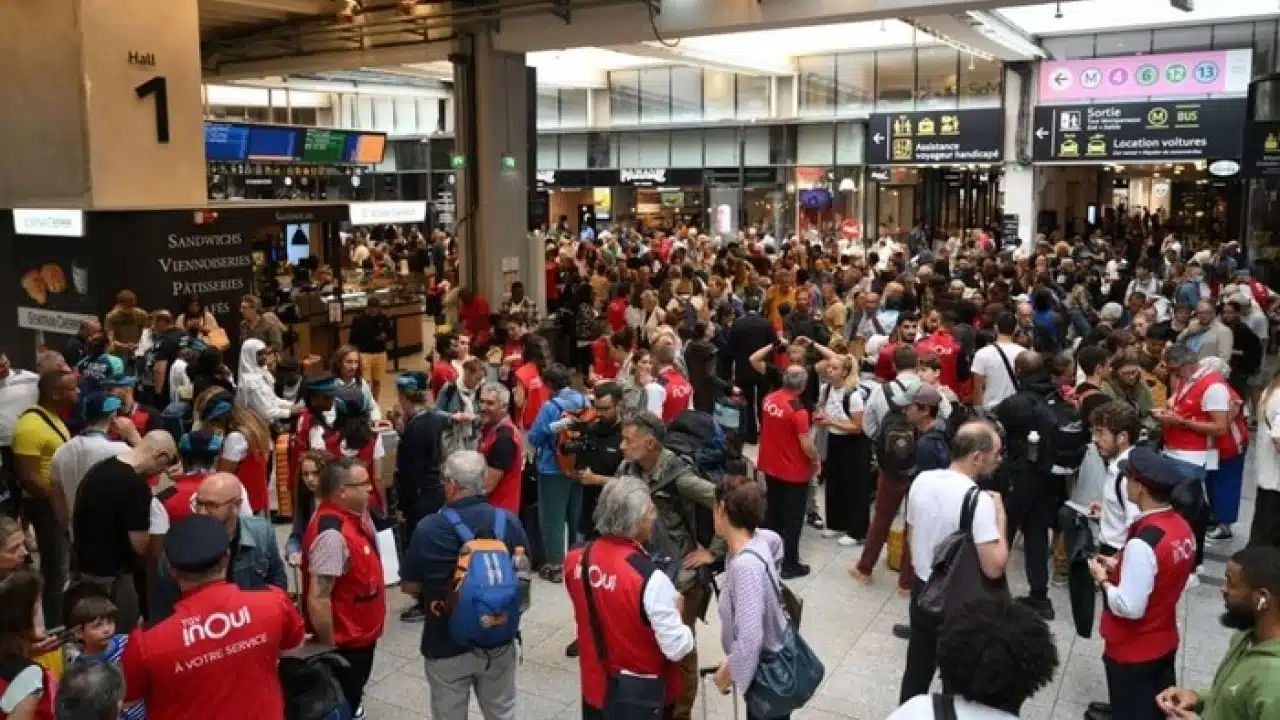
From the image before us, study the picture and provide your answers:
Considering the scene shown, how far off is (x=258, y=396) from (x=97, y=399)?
2525 millimetres

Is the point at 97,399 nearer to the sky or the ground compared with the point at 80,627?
nearer to the sky

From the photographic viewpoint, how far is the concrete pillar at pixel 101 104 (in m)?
12.2

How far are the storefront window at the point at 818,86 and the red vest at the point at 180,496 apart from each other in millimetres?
22667

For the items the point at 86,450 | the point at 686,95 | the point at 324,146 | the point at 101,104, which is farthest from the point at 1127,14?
the point at 86,450

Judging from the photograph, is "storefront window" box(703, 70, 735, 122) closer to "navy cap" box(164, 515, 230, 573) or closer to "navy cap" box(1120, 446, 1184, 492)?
"navy cap" box(1120, 446, 1184, 492)

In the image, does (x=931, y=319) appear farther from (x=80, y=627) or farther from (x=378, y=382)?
(x=80, y=627)

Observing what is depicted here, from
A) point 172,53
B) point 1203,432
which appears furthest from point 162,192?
point 1203,432

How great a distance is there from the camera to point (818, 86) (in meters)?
25.8

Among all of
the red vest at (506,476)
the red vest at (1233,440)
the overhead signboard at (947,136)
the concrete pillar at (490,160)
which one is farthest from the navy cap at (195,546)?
the overhead signboard at (947,136)

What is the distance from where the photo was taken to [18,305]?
12.9m

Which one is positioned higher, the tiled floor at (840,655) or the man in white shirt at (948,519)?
the man in white shirt at (948,519)

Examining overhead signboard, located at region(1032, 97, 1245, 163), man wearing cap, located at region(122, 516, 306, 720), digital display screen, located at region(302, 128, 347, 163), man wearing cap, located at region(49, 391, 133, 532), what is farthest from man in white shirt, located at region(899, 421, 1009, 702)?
digital display screen, located at region(302, 128, 347, 163)

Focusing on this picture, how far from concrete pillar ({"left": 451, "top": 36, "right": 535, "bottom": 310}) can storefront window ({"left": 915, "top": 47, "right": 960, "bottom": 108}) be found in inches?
457

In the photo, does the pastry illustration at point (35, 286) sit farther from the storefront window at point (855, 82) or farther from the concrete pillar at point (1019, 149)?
the storefront window at point (855, 82)
